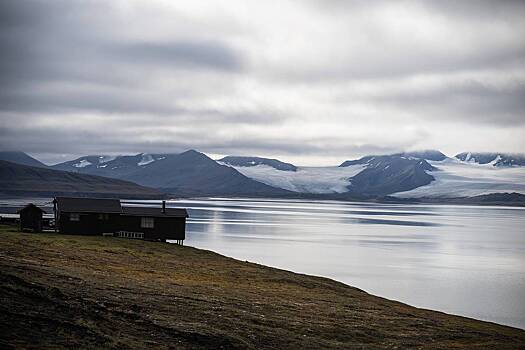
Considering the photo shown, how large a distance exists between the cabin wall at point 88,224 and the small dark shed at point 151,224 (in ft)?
3.55

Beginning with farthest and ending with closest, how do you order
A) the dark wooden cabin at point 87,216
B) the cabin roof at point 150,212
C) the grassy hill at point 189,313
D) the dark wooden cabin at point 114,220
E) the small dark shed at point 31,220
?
the cabin roof at point 150,212 < the dark wooden cabin at point 114,220 < the dark wooden cabin at point 87,216 < the small dark shed at point 31,220 < the grassy hill at point 189,313

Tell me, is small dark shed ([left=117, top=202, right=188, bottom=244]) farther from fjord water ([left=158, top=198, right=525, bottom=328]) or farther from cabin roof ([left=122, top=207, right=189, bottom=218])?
fjord water ([left=158, top=198, right=525, bottom=328])

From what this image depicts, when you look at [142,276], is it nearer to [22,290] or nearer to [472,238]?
[22,290]

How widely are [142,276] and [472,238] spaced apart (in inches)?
4276

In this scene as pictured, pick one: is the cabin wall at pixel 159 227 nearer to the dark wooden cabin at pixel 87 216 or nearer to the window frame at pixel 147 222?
the window frame at pixel 147 222

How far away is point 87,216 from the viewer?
77.0m

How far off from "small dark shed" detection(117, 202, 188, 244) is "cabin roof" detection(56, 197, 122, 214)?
1.31 metres

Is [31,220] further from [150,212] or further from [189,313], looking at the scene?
[189,313]

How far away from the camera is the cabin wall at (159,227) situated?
7919 cm

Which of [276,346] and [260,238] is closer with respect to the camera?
[276,346]

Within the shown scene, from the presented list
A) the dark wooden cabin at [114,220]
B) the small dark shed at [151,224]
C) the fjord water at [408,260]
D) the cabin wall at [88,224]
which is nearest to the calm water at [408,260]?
the fjord water at [408,260]

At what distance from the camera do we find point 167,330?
27.8m

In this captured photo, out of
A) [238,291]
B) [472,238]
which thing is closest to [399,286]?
[238,291]

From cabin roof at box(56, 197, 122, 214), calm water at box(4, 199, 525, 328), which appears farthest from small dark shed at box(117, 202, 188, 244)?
calm water at box(4, 199, 525, 328)
